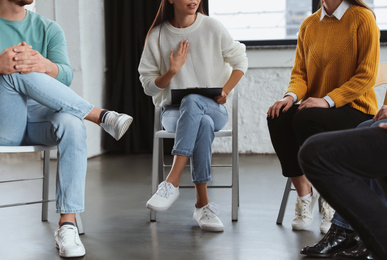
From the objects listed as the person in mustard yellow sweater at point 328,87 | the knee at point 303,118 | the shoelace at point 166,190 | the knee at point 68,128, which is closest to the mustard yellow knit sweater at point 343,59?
the person in mustard yellow sweater at point 328,87

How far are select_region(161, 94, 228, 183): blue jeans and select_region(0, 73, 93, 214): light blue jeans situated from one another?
1.29 ft

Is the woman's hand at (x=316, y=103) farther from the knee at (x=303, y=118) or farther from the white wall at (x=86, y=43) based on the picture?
the white wall at (x=86, y=43)

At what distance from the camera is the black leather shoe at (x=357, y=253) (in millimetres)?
1720

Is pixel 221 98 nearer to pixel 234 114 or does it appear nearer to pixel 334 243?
pixel 234 114

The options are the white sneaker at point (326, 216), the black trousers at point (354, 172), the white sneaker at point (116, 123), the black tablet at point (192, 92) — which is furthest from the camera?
the black tablet at point (192, 92)

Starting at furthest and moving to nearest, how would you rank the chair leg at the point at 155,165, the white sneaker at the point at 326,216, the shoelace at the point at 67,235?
the chair leg at the point at 155,165 → the white sneaker at the point at 326,216 → the shoelace at the point at 67,235

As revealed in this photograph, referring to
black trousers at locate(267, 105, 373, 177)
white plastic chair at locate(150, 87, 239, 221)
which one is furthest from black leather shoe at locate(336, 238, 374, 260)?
white plastic chair at locate(150, 87, 239, 221)

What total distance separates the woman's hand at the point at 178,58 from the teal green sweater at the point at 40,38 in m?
0.44

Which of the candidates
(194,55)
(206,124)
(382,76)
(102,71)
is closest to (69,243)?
(206,124)

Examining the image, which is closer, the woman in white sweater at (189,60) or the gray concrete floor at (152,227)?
the gray concrete floor at (152,227)

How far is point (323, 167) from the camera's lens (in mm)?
1242

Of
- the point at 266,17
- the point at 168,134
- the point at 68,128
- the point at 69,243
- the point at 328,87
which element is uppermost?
the point at 266,17

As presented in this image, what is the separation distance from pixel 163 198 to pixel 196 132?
0.29 m

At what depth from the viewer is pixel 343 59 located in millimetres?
2074
